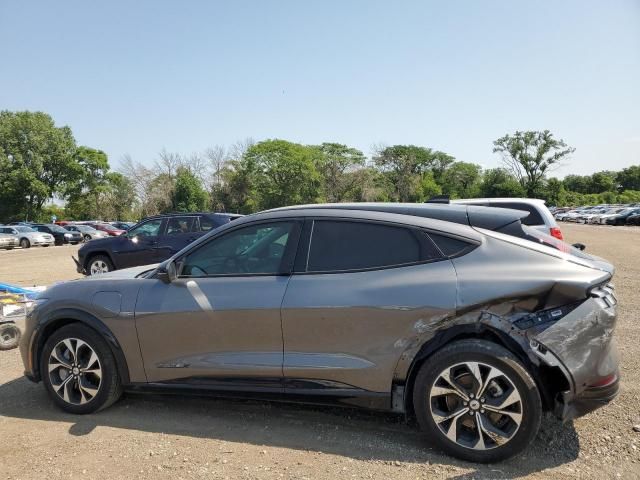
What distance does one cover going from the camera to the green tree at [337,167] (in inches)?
2990

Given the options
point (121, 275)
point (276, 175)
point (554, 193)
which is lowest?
point (554, 193)

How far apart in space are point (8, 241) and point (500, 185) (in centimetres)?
8706

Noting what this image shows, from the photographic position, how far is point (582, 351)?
9.73 feet

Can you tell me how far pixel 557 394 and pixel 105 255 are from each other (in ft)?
36.4

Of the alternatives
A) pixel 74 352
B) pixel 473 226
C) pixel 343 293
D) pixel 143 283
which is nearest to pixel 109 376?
pixel 74 352

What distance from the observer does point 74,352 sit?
3955mm

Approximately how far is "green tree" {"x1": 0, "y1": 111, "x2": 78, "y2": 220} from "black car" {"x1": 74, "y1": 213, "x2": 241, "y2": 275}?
48731 millimetres

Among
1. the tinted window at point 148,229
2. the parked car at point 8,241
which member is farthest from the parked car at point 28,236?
the tinted window at point 148,229

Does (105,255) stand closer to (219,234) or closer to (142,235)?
(142,235)

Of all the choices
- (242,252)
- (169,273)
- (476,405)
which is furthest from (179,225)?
(476,405)

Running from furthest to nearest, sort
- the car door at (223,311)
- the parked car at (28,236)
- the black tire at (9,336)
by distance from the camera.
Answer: the parked car at (28,236) < the black tire at (9,336) < the car door at (223,311)

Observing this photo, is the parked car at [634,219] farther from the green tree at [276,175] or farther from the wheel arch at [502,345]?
the wheel arch at [502,345]

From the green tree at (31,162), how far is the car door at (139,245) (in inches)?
1932

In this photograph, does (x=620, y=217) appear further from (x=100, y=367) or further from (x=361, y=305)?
(x=100, y=367)
